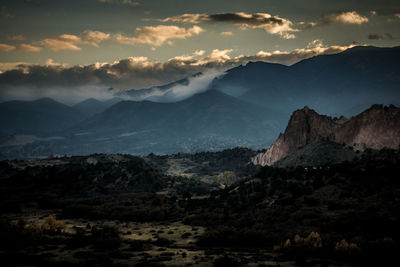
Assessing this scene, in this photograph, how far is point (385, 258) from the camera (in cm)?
4866

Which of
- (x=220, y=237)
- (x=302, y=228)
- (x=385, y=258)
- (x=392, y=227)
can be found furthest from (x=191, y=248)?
(x=392, y=227)

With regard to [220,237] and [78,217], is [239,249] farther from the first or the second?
[78,217]

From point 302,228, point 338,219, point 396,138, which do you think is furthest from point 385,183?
point 396,138

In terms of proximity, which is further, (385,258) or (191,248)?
(191,248)

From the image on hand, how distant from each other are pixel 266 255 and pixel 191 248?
14331 millimetres

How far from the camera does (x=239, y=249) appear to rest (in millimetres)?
61031

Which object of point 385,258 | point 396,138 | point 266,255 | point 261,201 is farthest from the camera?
point 396,138

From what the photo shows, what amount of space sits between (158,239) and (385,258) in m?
40.6

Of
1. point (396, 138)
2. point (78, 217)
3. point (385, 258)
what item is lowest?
point (78, 217)

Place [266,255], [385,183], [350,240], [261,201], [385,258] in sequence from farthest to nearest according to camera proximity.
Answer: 1. [261,201]
2. [385,183]
3. [350,240]
4. [266,255]
5. [385,258]

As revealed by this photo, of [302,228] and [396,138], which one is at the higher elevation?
[396,138]

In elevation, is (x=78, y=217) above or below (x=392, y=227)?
below

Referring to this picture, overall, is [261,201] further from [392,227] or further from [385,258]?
[385,258]

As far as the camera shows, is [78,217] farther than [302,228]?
Yes
